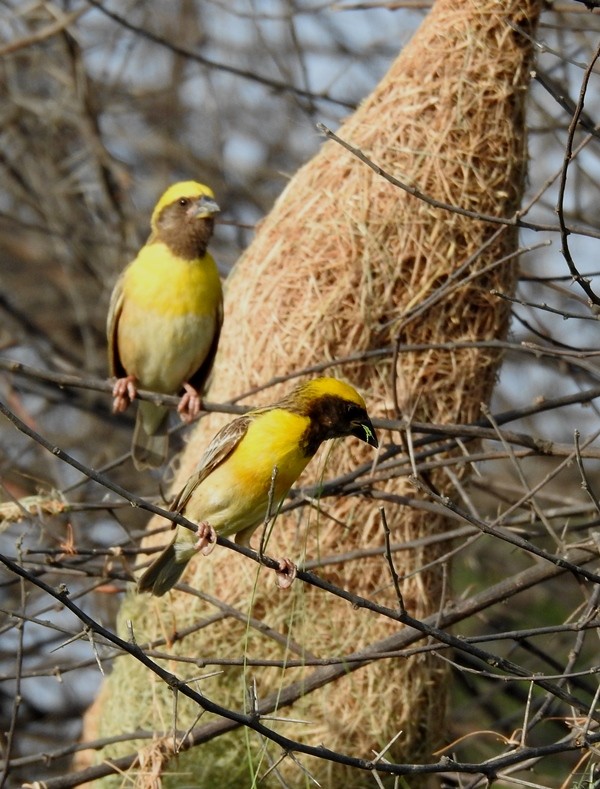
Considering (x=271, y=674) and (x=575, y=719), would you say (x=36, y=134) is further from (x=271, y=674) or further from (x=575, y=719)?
(x=575, y=719)

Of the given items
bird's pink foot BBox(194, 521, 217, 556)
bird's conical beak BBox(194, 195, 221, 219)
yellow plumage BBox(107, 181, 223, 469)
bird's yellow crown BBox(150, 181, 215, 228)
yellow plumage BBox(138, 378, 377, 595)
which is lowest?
bird's pink foot BBox(194, 521, 217, 556)

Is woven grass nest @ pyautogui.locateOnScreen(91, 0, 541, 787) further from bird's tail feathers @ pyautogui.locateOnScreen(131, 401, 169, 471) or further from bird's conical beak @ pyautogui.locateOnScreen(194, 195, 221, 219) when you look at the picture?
bird's tail feathers @ pyautogui.locateOnScreen(131, 401, 169, 471)

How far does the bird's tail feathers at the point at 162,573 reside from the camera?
3061 millimetres

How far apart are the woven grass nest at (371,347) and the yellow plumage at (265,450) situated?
0.66 meters

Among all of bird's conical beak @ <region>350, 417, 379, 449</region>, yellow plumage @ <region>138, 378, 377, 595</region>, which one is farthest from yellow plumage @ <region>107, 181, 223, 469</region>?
bird's conical beak @ <region>350, 417, 379, 449</region>

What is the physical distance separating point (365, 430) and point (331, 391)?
0.12 metres

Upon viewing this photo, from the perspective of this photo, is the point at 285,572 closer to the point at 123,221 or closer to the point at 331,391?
the point at 331,391

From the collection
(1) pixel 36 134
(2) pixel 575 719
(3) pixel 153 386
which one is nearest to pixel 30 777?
(3) pixel 153 386

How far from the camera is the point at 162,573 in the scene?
3.09 metres

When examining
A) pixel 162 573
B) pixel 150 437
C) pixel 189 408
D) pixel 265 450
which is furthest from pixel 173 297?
pixel 265 450

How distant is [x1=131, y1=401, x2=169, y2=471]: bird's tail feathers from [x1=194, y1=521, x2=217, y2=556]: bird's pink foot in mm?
1414

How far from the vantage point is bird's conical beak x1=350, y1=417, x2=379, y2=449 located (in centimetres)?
287

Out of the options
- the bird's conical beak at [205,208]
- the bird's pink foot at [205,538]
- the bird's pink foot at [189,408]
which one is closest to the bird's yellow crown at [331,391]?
the bird's pink foot at [205,538]

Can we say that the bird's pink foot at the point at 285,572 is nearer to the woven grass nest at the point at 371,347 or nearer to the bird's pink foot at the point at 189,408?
the woven grass nest at the point at 371,347
